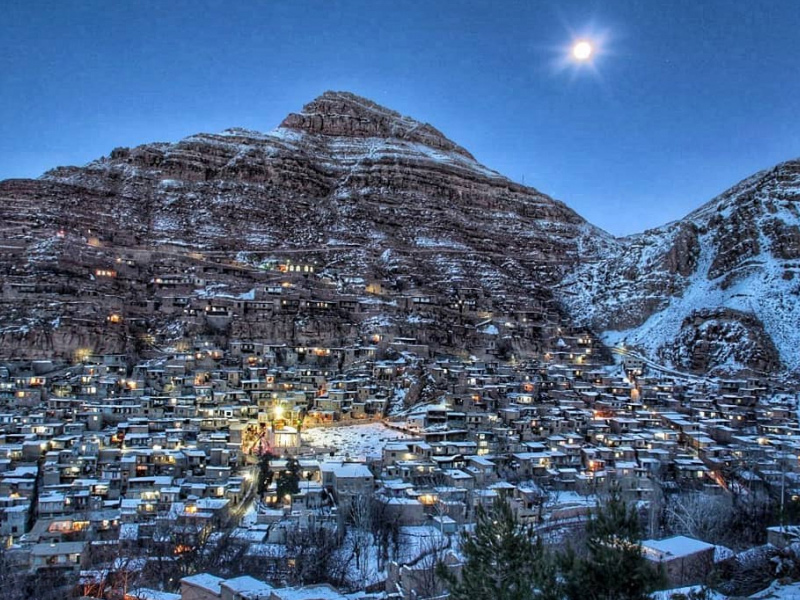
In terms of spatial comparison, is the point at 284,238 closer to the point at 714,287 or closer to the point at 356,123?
the point at 714,287

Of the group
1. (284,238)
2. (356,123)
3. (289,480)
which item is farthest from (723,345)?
(356,123)

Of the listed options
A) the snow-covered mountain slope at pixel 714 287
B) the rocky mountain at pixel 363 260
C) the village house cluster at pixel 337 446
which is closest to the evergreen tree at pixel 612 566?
the village house cluster at pixel 337 446

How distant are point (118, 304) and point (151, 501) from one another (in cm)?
2726

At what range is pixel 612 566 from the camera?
13266 millimetres

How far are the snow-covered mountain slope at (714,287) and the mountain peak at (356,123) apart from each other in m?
50.9

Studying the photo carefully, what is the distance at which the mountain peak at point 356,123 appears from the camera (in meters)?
118

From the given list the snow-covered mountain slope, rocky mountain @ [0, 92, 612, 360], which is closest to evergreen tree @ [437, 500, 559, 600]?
rocky mountain @ [0, 92, 612, 360]

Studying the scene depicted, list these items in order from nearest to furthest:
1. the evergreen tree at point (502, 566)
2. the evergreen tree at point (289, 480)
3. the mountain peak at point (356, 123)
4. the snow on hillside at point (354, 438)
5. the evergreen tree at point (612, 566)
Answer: the evergreen tree at point (612, 566) < the evergreen tree at point (502, 566) < the evergreen tree at point (289, 480) < the snow on hillside at point (354, 438) < the mountain peak at point (356, 123)

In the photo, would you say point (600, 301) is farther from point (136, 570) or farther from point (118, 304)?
point (136, 570)

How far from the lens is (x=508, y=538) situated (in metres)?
14.7

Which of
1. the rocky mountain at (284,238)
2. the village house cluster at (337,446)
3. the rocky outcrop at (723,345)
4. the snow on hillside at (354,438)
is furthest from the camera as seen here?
the rocky mountain at (284,238)

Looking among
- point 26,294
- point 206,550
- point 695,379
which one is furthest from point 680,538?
point 26,294

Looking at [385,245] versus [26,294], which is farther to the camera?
[385,245]

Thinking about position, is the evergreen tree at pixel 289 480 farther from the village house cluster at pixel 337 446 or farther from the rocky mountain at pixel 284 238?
the rocky mountain at pixel 284 238
